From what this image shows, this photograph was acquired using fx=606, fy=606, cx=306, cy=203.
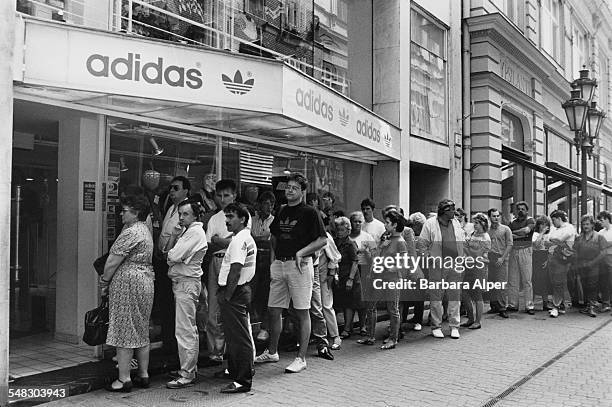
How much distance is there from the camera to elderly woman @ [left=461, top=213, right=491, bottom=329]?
9.74m

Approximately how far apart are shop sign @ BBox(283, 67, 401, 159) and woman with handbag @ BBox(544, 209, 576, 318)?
3.52 m

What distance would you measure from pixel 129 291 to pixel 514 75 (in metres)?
15.8

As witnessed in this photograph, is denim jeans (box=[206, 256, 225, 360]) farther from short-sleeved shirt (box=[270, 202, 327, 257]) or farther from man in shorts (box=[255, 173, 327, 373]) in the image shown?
short-sleeved shirt (box=[270, 202, 327, 257])

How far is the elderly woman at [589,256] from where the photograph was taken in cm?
1170

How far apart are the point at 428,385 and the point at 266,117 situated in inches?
146

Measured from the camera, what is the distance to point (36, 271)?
852 centimetres

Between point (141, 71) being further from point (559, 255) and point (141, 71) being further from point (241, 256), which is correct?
point (559, 255)

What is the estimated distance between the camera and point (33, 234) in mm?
8500

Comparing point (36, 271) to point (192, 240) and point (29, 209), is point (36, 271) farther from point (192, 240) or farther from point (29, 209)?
point (192, 240)

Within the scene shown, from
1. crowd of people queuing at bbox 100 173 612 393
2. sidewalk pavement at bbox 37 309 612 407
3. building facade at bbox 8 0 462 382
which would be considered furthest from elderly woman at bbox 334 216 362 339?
building facade at bbox 8 0 462 382

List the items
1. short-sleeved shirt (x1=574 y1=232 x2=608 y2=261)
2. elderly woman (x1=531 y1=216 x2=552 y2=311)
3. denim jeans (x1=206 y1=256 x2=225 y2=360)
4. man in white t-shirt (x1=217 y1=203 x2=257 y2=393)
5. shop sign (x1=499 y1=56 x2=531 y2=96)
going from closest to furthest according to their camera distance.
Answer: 1. man in white t-shirt (x1=217 y1=203 x2=257 y2=393)
2. denim jeans (x1=206 y1=256 x2=225 y2=360)
3. elderly woman (x1=531 y1=216 x2=552 y2=311)
4. short-sleeved shirt (x1=574 y1=232 x2=608 y2=261)
5. shop sign (x1=499 y1=56 x2=531 y2=96)

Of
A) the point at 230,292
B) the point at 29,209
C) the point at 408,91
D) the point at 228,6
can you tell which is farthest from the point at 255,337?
the point at 408,91

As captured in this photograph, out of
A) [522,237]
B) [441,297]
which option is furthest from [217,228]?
[522,237]

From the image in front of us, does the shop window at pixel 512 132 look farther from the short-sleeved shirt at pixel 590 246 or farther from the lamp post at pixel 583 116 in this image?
the short-sleeved shirt at pixel 590 246
